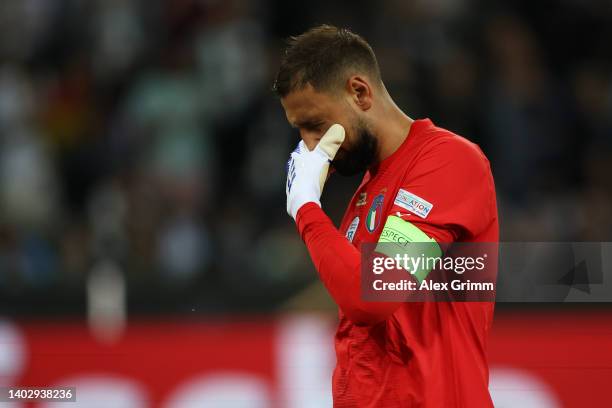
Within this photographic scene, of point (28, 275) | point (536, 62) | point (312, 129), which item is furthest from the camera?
point (536, 62)

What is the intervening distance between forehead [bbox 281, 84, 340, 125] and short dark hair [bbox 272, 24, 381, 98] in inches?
0.7

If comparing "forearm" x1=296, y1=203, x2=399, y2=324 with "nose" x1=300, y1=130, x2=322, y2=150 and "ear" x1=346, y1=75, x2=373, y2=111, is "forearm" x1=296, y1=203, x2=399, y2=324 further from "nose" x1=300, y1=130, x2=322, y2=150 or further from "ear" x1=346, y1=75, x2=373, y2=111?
"ear" x1=346, y1=75, x2=373, y2=111

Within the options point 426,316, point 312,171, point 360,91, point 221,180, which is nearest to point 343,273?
point 426,316

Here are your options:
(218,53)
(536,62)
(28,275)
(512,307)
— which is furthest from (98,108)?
(512,307)

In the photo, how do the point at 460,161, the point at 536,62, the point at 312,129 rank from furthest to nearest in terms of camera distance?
1. the point at 536,62
2. the point at 312,129
3. the point at 460,161

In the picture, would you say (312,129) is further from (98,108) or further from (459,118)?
(98,108)

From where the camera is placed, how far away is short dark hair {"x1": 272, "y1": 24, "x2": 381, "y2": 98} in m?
3.00

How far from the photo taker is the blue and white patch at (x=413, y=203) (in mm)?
2726

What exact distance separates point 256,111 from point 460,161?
15.2 feet

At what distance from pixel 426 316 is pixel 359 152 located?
1.84 feet

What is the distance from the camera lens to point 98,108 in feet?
25.7

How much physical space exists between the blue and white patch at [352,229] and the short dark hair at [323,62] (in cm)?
41

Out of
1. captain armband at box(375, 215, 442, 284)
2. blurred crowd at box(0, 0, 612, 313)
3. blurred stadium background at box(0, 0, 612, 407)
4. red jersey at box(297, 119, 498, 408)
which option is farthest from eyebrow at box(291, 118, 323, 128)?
blurred crowd at box(0, 0, 612, 313)

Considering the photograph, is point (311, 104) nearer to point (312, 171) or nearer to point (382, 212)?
point (312, 171)
